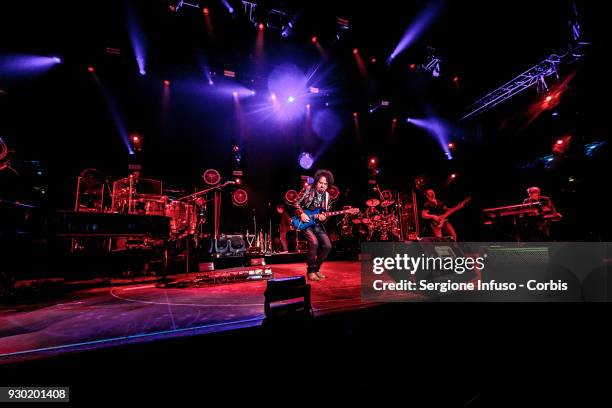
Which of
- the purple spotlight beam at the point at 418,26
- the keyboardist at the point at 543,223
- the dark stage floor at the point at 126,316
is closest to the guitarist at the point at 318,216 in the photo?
the dark stage floor at the point at 126,316

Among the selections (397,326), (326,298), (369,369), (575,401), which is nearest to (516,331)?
(575,401)

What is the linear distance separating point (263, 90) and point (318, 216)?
278 inches

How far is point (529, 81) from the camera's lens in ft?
26.9

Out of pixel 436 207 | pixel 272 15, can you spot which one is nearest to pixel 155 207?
pixel 272 15

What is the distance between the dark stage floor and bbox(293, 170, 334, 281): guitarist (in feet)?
3.28

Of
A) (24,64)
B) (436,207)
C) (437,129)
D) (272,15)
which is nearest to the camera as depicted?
(24,64)

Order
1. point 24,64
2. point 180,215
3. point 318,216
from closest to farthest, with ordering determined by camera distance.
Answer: point 318,216 → point 24,64 → point 180,215

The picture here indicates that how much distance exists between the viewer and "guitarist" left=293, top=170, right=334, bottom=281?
4.49 m

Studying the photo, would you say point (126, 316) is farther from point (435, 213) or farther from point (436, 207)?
point (435, 213)

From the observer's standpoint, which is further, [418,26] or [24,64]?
[418,26]

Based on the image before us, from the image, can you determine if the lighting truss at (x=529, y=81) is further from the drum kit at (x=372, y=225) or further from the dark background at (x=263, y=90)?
the drum kit at (x=372, y=225)

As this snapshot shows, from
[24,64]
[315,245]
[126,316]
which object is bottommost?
[126,316]

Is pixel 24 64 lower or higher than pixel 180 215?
higher

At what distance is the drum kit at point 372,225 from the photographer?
10036mm
